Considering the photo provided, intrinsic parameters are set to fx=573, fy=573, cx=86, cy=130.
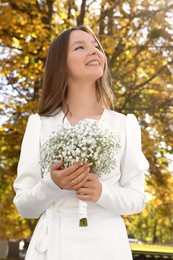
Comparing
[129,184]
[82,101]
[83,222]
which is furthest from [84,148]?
[82,101]

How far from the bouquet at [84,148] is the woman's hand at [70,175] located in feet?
0.10

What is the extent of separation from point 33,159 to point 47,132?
0.23 meters

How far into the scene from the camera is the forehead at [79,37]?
3135 millimetres

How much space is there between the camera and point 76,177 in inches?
98.7

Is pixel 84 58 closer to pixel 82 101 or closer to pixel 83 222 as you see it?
pixel 82 101

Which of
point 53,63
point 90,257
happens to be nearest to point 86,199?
point 90,257

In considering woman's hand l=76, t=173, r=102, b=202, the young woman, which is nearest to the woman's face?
the young woman

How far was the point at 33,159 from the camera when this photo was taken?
113 inches

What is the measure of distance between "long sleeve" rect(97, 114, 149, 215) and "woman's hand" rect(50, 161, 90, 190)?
0.18 metres

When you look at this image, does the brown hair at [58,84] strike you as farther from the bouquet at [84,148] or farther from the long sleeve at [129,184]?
the bouquet at [84,148]

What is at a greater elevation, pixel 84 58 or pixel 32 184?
pixel 84 58

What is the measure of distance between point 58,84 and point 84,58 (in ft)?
0.69

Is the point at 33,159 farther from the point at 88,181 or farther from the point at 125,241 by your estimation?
the point at 125,241

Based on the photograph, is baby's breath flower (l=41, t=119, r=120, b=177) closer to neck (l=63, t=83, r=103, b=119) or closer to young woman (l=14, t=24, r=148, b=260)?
young woman (l=14, t=24, r=148, b=260)
